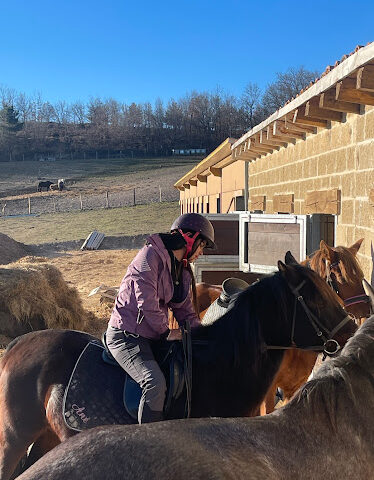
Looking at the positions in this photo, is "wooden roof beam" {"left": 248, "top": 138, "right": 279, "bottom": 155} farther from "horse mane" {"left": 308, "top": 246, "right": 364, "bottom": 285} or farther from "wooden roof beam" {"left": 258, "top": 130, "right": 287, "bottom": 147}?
"horse mane" {"left": 308, "top": 246, "right": 364, "bottom": 285}

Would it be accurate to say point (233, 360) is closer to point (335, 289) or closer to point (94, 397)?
point (94, 397)

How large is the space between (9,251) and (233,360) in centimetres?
1730

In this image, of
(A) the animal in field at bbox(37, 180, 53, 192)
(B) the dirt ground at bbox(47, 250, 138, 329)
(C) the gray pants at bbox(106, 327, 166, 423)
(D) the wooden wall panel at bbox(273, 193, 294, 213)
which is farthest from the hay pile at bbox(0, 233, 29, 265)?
(A) the animal in field at bbox(37, 180, 53, 192)

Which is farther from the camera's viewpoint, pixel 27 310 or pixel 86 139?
pixel 86 139

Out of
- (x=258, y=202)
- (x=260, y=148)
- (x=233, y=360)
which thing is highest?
(x=260, y=148)

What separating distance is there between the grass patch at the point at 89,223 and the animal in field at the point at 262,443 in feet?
71.8

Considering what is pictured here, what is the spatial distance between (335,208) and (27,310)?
5.70 metres

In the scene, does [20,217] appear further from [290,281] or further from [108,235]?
[290,281]

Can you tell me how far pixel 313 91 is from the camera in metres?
4.05

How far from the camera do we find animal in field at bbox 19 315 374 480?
1.47 m

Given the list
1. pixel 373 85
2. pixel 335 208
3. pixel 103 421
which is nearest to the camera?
pixel 103 421

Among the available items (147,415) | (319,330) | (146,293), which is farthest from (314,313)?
(147,415)

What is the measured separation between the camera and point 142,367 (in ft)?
8.91

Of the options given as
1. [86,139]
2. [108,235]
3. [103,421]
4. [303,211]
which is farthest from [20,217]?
[86,139]
